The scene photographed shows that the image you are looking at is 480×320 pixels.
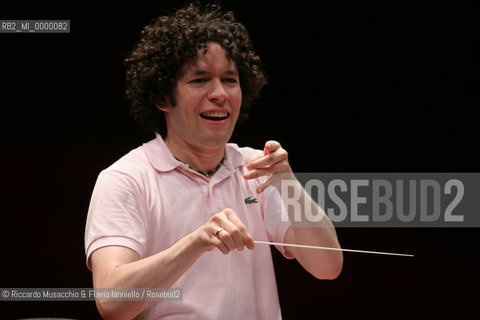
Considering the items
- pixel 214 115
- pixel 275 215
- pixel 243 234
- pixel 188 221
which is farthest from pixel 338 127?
pixel 243 234

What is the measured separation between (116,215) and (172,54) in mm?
462

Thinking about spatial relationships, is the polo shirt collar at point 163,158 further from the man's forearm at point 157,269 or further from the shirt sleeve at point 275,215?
the man's forearm at point 157,269

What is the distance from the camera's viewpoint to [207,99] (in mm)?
1445

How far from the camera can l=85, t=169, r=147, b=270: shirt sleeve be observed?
130 cm

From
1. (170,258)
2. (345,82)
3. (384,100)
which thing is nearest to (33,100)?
(170,258)

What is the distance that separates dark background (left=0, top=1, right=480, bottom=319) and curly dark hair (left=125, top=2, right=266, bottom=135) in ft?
1.28

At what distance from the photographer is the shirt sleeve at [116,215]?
130cm

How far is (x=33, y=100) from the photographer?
6.19 ft

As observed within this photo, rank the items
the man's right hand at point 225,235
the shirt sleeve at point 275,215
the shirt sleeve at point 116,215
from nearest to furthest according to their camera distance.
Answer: the man's right hand at point 225,235 < the shirt sleeve at point 116,215 < the shirt sleeve at point 275,215

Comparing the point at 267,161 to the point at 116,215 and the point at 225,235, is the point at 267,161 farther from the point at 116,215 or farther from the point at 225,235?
the point at 116,215

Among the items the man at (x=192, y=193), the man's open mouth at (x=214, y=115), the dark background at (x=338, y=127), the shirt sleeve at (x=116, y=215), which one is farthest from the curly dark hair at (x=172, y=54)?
the dark background at (x=338, y=127)

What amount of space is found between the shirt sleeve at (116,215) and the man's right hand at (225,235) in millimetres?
184

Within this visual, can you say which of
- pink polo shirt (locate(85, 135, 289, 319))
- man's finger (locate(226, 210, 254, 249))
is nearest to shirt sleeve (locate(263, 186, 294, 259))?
pink polo shirt (locate(85, 135, 289, 319))

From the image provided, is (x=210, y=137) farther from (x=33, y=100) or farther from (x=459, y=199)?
(x=459, y=199)
